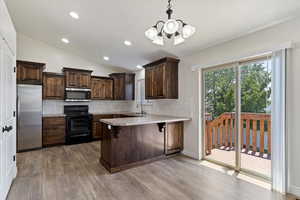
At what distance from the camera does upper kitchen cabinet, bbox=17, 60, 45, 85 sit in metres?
4.40

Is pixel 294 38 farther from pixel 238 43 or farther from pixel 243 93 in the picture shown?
pixel 243 93

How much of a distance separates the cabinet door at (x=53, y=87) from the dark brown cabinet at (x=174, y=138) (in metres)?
3.75

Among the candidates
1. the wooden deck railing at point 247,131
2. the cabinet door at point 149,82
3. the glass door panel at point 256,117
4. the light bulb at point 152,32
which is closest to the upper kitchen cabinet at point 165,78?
the cabinet door at point 149,82

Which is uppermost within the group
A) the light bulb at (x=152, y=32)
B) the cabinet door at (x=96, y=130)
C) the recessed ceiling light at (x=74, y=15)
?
the recessed ceiling light at (x=74, y=15)

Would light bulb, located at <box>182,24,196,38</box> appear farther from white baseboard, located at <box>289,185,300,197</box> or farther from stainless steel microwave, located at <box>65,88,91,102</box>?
stainless steel microwave, located at <box>65,88,91,102</box>

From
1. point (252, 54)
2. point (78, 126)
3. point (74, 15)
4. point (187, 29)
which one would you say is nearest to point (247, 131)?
point (252, 54)

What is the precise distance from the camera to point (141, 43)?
3.98m

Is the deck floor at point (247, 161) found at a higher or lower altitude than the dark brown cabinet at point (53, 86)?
lower

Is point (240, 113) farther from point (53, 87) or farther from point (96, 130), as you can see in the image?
point (53, 87)

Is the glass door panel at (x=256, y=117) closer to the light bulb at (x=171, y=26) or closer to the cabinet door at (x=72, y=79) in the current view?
the light bulb at (x=171, y=26)

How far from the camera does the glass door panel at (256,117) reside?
286 cm

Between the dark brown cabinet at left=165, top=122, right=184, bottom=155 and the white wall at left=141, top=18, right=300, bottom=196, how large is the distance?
0.53 ft

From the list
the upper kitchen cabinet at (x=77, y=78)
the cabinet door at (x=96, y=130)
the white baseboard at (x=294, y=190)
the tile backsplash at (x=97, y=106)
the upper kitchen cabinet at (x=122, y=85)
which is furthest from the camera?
the upper kitchen cabinet at (x=122, y=85)

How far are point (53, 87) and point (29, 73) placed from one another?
0.75m
